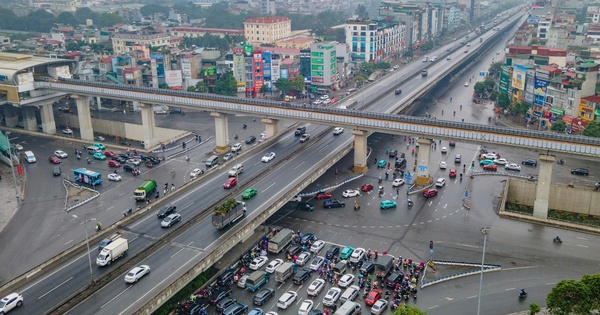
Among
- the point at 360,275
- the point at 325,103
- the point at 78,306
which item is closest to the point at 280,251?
the point at 360,275

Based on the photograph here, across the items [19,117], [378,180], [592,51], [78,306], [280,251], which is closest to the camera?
[78,306]

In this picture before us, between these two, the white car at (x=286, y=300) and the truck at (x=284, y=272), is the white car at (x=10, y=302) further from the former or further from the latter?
the truck at (x=284, y=272)

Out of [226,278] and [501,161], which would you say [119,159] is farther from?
[501,161]

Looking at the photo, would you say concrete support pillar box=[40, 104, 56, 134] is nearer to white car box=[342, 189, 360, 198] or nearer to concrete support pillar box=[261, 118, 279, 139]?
concrete support pillar box=[261, 118, 279, 139]

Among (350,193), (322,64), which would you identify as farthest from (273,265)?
(322,64)

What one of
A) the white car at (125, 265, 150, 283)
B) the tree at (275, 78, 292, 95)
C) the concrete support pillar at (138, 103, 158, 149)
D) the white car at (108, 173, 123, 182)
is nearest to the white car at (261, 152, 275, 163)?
the white car at (108, 173, 123, 182)

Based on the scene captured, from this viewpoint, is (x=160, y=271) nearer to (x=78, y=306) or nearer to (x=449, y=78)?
(x=78, y=306)
